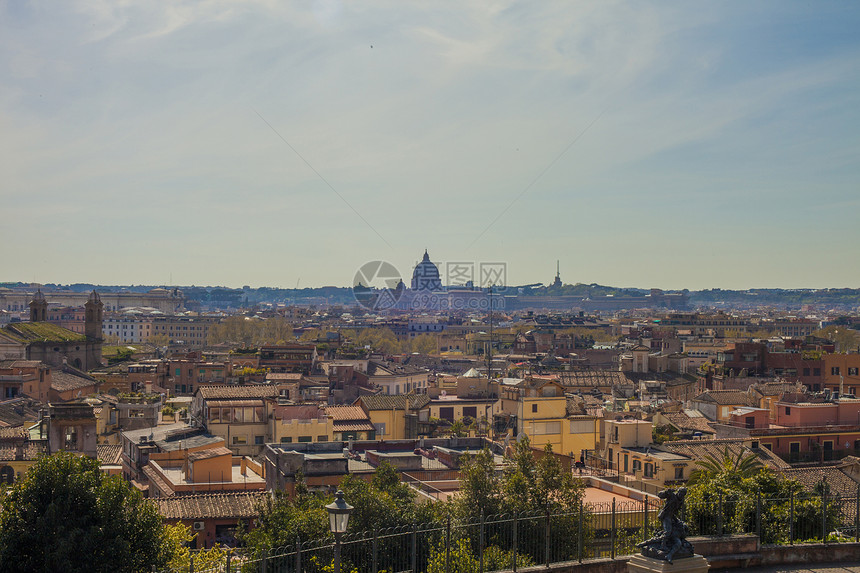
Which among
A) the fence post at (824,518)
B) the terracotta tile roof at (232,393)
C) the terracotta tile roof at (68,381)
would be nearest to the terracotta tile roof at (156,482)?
the terracotta tile roof at (232,393)

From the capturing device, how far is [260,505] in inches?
682

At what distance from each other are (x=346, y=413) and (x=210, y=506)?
12.2m

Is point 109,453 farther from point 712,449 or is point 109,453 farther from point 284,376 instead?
point 284,376

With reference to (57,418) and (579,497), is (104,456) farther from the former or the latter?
(579,497)

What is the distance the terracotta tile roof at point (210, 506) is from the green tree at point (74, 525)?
5.81 m

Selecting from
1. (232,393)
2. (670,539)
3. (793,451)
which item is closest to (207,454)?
(232,393)

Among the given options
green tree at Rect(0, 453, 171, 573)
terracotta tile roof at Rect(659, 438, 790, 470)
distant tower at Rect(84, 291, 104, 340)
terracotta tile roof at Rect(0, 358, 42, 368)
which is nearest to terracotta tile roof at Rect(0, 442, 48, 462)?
green tree at Rect(0, 453, 171, 573)

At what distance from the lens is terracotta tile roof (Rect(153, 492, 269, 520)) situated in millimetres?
18938

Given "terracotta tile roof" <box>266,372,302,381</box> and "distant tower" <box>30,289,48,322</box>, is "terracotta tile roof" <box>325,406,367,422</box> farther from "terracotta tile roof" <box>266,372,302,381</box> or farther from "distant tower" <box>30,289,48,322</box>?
"distant tower" <box>30,289,48,322</box>

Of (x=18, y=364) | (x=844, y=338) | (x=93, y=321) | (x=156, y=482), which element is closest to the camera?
(x=156, y=482)

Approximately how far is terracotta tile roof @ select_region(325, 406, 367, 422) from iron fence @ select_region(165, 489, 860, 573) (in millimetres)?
17612

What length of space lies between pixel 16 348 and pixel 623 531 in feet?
175

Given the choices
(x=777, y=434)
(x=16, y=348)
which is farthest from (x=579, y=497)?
(x=16, y=348)

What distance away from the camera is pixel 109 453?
1117 inches
